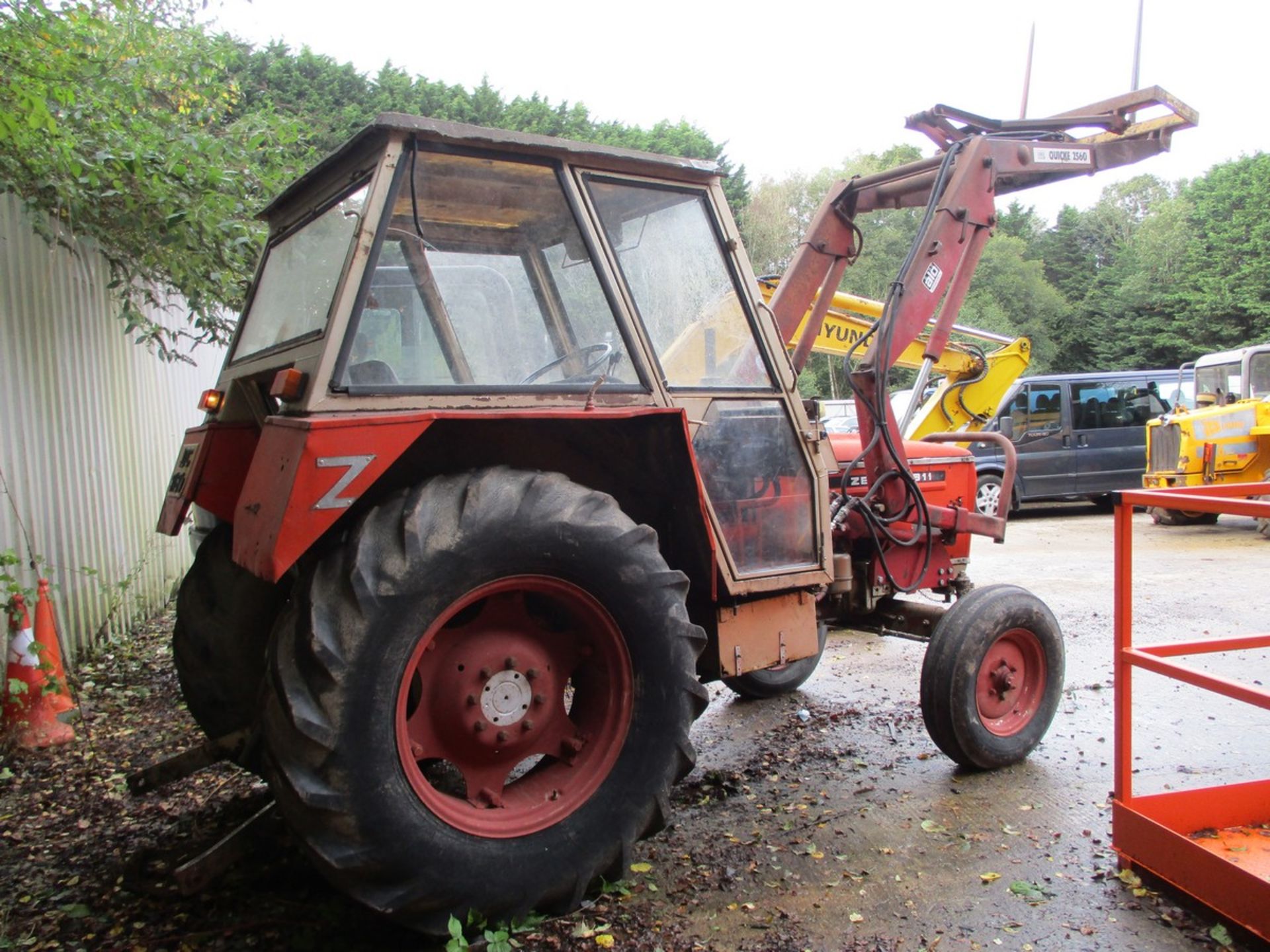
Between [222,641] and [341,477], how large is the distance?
138 centimetres

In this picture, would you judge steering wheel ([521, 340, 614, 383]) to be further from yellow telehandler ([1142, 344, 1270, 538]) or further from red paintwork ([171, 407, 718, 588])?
yellow telehandler ([1142, 344, 1270, 538])

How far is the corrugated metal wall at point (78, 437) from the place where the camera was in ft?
15.4

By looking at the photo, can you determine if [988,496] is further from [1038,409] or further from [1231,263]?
[1231,263]

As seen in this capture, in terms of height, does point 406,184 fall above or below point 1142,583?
above

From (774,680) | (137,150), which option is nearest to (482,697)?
(774,680)

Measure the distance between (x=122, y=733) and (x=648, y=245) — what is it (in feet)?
11.0

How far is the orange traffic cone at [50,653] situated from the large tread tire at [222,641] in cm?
117

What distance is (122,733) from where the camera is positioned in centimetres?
434

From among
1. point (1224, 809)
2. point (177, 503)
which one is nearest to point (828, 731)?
point (1224, 809)

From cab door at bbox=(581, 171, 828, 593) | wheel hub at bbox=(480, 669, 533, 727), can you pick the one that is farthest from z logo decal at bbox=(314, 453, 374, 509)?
cab door at bbox=(581, 171, 828, 593)

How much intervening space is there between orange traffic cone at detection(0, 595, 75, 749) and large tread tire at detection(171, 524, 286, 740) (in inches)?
47.8

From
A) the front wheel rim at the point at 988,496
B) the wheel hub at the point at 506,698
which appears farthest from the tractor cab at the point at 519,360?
the front wheel rim at the point at 988,496

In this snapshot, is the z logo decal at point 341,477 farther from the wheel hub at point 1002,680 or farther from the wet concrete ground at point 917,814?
the wheel hub at point 1002,680

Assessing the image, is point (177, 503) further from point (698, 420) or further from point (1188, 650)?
point (1188, 650)
